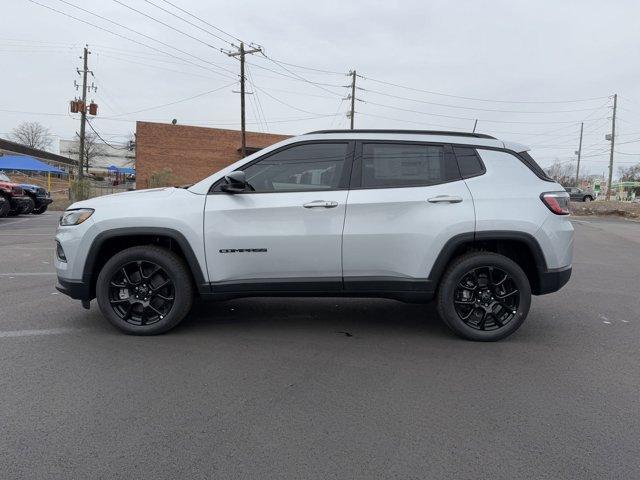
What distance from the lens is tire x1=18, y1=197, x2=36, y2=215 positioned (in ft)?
62.1

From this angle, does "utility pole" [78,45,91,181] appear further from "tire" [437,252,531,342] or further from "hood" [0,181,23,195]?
"tire" [437,252,531,342]

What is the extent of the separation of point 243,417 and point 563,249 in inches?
128

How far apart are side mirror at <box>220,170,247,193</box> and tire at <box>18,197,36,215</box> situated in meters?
17.5

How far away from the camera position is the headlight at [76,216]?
4.66 metres

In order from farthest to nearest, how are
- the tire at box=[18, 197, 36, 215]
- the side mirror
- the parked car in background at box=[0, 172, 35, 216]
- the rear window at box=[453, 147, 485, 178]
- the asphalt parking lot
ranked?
the tire at box=[18, 197, 36, 215] → the parked car in background at box=[0, 172, 35, 216] → the rear window at box=[453, 147, 485, 178] → the side mirror → the asphalt parking lot

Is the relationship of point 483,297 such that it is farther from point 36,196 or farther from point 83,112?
point 83,112

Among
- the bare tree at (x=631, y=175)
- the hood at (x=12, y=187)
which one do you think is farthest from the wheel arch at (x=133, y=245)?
the bare tree at (x=631, y=175)

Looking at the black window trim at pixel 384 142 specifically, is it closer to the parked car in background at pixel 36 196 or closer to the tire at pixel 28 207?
the tire at pixel 28 207

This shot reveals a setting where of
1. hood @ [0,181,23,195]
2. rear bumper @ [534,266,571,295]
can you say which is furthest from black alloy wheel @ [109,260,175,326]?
hood @ [0,181,23,195]

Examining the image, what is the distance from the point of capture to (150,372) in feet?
13.0

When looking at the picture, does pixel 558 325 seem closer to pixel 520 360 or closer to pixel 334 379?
pixel 520 360

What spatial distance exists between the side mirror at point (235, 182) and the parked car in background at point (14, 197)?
16.5 m

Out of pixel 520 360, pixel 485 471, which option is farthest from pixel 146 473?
pixel 520 360

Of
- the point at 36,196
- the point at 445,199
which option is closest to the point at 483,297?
the point at 445,199
